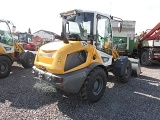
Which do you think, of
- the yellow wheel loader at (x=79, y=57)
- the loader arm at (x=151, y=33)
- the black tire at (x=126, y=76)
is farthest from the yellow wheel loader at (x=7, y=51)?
the loader arm at (x=151, y=33)

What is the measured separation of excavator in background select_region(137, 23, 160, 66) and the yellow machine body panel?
813cm

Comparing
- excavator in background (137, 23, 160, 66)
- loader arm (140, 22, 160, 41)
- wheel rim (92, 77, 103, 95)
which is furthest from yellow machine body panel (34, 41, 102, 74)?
loader arm (140, 22, 160, 41)

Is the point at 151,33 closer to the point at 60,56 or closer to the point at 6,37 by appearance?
the point at 6,37

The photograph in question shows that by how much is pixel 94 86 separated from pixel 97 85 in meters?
0.14

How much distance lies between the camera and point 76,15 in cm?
607

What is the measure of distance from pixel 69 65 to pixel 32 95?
1664 mm

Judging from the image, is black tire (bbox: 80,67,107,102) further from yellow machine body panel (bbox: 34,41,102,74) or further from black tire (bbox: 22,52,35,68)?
black tire (bbox: 22,52,35,68)

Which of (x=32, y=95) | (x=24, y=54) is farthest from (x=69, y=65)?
(x=24, y=54)

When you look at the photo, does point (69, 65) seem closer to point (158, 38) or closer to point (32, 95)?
point (32, 95)

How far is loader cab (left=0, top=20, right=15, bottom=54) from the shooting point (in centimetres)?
867

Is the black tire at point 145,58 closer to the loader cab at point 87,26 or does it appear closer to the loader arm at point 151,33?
the loader arm at point 151,33

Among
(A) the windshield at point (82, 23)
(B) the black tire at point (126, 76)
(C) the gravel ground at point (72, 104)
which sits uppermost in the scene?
(A) the windshield at point (82, 23)

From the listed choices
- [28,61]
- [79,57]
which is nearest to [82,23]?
[79,57]

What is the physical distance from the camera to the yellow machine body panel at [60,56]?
4.87 meters
